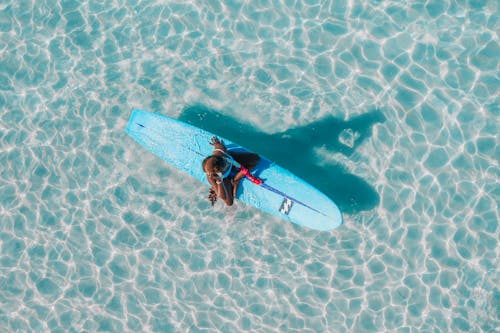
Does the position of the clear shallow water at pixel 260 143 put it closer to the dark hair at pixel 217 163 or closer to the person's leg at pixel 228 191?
the person's leg at pixel 228 191

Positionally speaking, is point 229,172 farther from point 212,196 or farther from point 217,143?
point 212,196

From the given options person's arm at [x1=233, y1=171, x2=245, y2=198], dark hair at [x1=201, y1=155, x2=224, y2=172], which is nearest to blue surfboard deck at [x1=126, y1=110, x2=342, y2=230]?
person's arm at [x1=233, y1=171, x2=245, y2=198]

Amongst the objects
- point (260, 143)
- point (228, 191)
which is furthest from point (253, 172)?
point (260, 143)

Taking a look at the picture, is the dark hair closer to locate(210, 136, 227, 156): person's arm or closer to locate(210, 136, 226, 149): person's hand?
locate(210, 136, 227, 156): person's arm

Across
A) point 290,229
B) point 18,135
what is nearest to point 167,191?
point 290,229

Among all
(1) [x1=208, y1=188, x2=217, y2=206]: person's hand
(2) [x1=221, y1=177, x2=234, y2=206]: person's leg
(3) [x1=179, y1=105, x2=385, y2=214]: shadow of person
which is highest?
(3) [x1=179, y1=105, x2=385, y2=214]: shadow of person

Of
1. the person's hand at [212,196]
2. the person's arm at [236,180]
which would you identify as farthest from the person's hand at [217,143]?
the person's hand at [212,196]
